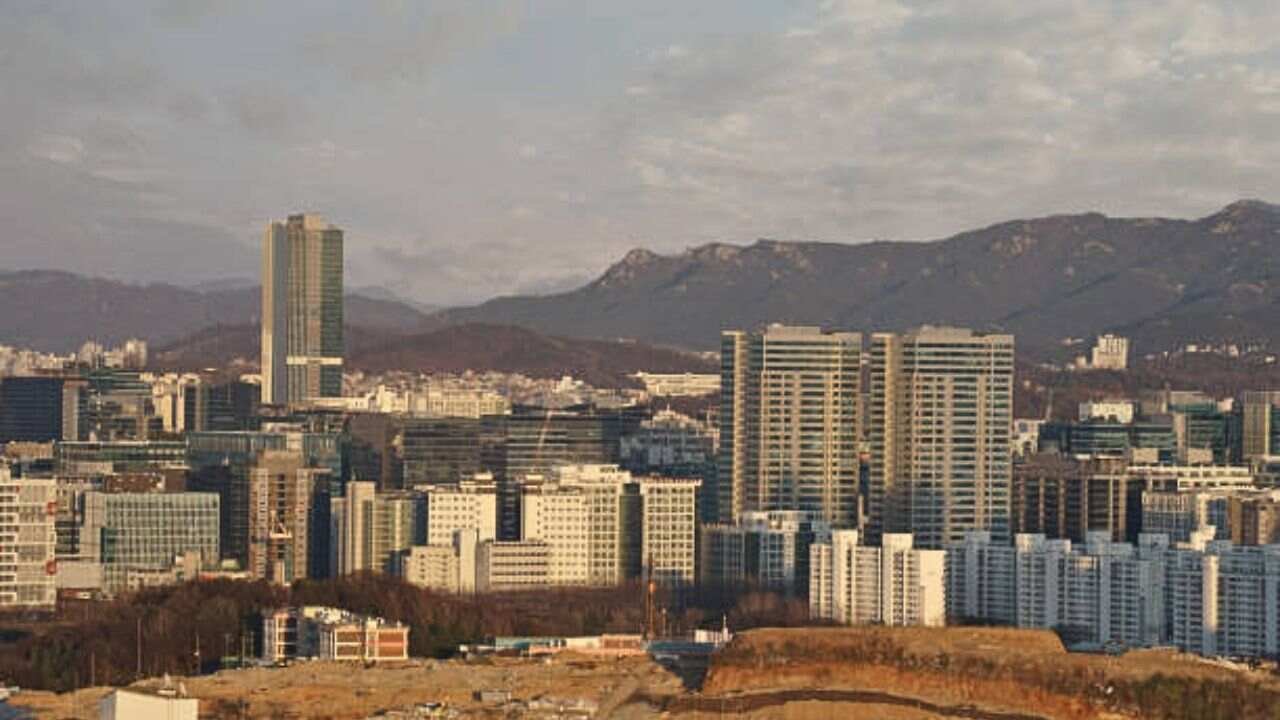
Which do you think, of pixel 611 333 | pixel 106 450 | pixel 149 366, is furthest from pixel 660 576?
pixel 611 333

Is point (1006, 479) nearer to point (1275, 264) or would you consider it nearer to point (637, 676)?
point (637, 676)

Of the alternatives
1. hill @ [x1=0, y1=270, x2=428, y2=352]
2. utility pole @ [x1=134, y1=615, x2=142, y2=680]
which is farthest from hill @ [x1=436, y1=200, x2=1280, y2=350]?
utility pole @ [x1=134, y1=615, x2=142, y2=680]

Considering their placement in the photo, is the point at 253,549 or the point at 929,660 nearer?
the point at 929,660

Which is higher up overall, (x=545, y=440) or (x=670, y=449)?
(x=545, y=440)

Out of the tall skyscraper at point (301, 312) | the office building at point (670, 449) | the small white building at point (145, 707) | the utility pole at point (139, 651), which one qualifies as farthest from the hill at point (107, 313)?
the small white building at point (145, 707)

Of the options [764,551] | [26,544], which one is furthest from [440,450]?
[26,544]

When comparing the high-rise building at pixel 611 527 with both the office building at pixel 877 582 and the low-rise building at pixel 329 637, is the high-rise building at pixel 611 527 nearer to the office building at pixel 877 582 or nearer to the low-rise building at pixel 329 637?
the office building at pixel 877 582

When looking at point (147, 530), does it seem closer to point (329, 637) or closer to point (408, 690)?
point (329, 637)
